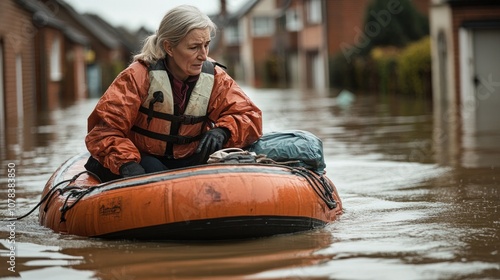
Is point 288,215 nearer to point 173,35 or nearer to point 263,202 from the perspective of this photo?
point 263,202

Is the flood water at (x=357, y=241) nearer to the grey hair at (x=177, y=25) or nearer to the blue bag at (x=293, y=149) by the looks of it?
the blue bag at (x=293, y=149)

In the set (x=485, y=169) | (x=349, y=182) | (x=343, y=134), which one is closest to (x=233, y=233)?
(x=349, y=182)

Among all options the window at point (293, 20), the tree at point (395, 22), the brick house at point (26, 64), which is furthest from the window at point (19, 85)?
the window at point (293, 20)

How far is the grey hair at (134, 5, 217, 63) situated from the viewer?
7.78 meters

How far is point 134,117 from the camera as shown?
26.1 feet

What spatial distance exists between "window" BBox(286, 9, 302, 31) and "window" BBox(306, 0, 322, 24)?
5.48 metres

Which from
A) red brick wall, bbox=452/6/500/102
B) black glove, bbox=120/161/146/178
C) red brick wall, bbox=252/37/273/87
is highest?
red brick wall, bbox=252/37/273/87

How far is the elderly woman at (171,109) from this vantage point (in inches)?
309

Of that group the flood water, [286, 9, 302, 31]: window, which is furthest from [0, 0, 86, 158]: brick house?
[286, 9, 302, 31]: window

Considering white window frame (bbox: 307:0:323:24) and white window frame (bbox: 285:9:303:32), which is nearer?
white window frame (bbox: 307:0:323:24)

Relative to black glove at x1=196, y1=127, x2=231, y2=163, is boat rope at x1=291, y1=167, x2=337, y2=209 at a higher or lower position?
lower

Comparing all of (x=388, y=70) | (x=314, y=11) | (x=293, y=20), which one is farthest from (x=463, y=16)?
(x=293, y=20)

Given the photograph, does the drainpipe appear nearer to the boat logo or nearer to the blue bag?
the blue bag

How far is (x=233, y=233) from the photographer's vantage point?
24.3 feet
